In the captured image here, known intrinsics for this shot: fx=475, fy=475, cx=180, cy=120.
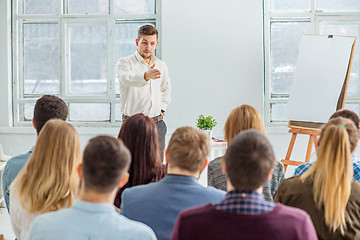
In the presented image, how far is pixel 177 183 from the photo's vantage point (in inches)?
69.7

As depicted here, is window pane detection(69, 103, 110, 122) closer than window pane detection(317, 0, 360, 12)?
No

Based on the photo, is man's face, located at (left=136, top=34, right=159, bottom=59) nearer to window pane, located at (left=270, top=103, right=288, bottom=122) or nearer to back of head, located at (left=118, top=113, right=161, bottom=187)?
window pane, located at (left=270, top=103, right=288, bottom=122)

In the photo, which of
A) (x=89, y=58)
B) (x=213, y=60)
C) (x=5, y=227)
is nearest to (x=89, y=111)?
(x=89, y=58)

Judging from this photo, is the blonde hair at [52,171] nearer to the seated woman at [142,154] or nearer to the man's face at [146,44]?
the seated woman at [142,154]

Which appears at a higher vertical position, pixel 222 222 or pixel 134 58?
pixel 134 58

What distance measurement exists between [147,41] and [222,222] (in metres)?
3.34

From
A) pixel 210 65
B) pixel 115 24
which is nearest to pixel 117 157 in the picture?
pixel 210 65

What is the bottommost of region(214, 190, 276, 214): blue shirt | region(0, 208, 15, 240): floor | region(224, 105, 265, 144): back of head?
region(0, 208, 15, 240): floor

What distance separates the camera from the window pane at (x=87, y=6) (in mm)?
5832

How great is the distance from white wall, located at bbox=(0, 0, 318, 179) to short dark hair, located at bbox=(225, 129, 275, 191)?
4.13 metres

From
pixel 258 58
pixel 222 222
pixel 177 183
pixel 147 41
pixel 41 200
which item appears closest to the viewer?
pixel 222 222

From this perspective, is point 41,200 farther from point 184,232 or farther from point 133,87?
point 133,87

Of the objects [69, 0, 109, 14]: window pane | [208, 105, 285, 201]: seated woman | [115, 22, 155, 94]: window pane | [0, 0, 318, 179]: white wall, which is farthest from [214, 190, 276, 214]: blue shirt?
[69, 0, 109, 14]: window pane

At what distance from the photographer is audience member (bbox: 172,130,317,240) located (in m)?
1.32
